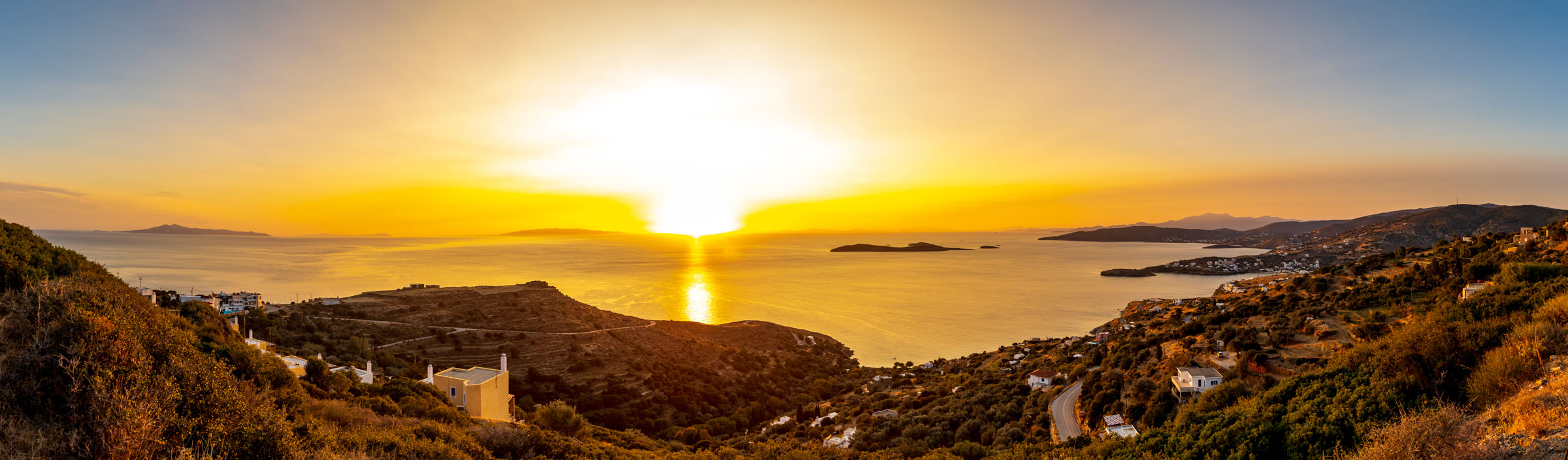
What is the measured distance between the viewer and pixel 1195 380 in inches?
536

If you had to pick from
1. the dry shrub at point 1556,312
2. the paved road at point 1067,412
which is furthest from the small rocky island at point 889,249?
the dry shrub at point 1556,312

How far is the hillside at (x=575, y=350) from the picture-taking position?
23.1 metres

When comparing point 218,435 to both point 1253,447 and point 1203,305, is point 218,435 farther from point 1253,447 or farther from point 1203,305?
point 1203,305

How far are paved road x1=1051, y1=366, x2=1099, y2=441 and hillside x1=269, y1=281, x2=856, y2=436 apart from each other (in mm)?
12855

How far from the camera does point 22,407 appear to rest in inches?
189

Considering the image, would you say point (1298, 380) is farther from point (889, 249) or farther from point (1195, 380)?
point (889, 249)

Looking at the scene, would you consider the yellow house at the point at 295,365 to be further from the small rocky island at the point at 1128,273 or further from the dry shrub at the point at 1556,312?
the small rocky island at the point at 1128,273

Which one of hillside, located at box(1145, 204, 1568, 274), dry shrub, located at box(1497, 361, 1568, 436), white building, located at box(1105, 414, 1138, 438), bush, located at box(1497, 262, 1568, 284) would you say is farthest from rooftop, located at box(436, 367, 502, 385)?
hillside, located at box(1145, 204, 1568, 274)

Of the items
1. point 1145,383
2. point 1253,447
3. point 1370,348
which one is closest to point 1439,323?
point 1370,348

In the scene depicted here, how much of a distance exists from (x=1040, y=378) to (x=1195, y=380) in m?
7.40

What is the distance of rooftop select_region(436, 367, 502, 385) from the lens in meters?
14.4

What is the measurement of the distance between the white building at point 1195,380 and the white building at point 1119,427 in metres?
1.77

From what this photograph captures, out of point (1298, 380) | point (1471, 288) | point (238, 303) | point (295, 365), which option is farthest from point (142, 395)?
point (238, 303)

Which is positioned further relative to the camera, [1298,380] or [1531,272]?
[1531,272]
